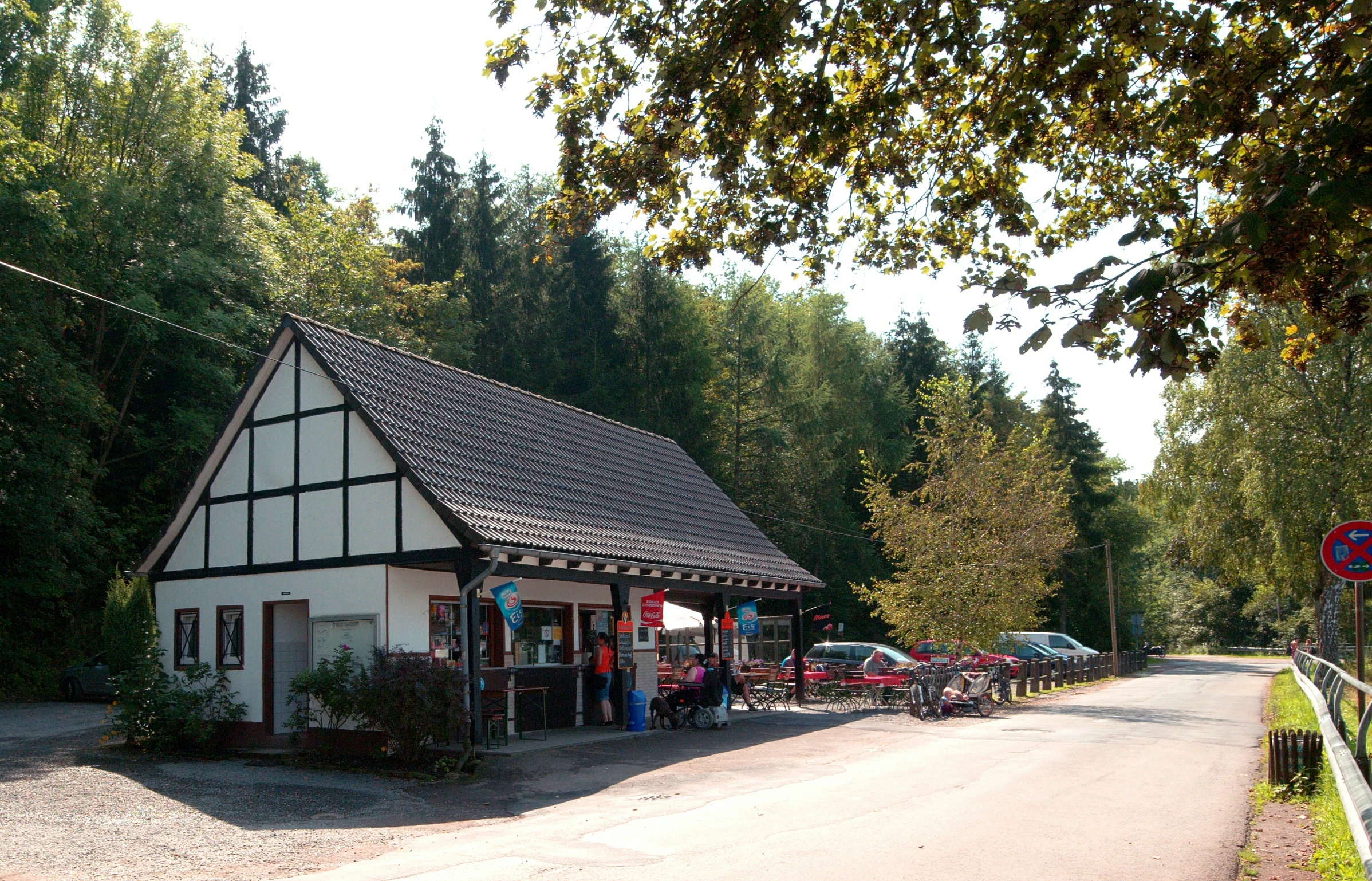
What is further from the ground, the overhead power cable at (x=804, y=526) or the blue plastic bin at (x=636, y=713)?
the overhead power cable at (x=804, y=526)

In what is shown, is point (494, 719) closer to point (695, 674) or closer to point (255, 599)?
point (255, 599)

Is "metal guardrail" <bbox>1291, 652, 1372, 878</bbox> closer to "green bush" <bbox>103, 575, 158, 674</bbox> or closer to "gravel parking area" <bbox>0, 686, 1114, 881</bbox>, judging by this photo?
"gravel parking area" <bbox>0, 686, 1114, 881</bbox>

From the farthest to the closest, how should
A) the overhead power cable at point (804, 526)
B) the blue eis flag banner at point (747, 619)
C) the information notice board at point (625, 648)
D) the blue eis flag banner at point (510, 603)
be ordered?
the overhead power cable at point (804, 526) → the blue eis flag banner at point (747, 619) → the information notice board at point (625, 648) → the blue eis flag banner at point (510, 603)

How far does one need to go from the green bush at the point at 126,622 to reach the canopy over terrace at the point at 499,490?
2655mm

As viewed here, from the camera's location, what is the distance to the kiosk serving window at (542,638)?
731 inches

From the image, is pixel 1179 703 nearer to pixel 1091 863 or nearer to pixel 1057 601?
pixel 1091 863

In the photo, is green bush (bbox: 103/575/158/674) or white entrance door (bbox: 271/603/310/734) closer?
white entrance door (bbox: 271/603/310/734)

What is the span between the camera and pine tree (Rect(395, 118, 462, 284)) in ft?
153

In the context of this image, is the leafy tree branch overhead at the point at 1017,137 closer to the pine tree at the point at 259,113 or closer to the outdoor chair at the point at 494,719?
the outdoor chair at the point at 494,719

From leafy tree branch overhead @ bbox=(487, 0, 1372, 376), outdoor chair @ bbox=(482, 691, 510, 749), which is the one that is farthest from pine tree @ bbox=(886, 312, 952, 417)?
leafy tree branch overhead @ bbox=(487, 0, 1372, 376)

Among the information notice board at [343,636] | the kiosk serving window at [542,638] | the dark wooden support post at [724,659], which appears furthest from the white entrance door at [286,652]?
the dark wooden support post at [724,659]

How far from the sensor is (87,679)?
2639 centimetres

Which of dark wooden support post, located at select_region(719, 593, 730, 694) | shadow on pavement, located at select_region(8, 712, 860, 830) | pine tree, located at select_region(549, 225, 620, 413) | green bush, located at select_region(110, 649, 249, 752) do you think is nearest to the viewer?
shadow on pavement, located at select_region(8, 712, 860, 830)

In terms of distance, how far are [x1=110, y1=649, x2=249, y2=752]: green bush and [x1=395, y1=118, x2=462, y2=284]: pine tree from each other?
31.1 m
